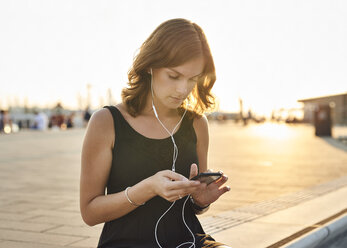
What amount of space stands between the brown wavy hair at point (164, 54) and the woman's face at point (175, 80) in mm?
30

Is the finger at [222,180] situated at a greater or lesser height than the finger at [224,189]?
greater

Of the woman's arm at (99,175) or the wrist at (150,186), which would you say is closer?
the wrist at (150,186)

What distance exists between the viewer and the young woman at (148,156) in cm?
202

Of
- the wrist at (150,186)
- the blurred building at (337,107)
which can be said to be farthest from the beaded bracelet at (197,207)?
the blurred building at (337,107)

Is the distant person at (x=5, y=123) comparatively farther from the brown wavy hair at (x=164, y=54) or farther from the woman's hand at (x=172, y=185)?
the woman's hand at (x=172, y=185)

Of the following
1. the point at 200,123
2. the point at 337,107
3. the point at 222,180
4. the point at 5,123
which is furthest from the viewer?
the point at 337,107

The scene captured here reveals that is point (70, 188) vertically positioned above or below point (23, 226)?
below

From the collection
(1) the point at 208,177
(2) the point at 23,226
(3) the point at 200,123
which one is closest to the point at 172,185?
(1) the point at 208,177

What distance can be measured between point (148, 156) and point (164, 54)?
480 mm

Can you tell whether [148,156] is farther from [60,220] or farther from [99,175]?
[60,220]

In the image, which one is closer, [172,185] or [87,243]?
[172,185]

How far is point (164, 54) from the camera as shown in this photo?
203cm

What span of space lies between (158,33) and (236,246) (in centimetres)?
203

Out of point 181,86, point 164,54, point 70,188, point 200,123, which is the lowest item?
point 70,188
